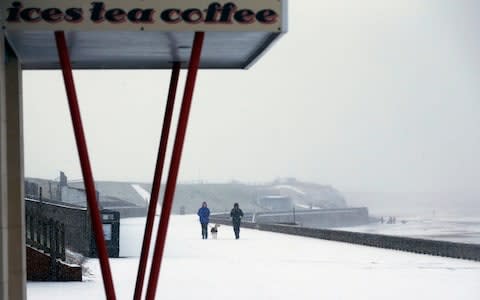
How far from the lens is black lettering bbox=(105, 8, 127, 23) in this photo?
33.3ft

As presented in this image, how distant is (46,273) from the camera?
1931cm

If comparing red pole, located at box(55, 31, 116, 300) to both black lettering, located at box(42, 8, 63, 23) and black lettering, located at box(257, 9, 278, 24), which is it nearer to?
black lettering, located at box(42, 8, 63, 23)

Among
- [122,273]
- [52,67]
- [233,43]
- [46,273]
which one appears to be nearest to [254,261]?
[122,273]

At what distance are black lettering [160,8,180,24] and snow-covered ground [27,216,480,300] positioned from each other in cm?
718

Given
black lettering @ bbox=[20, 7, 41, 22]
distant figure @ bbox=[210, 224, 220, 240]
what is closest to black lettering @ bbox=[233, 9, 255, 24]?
black lettering @ bbox=[20, 7, 41, 22]

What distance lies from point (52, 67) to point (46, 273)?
703 cm

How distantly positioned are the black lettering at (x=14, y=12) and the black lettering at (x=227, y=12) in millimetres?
2043

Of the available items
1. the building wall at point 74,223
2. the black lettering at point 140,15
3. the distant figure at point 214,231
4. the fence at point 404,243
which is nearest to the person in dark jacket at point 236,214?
the distant figure at point 214,231

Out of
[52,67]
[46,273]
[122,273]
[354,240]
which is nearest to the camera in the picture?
[52,67]

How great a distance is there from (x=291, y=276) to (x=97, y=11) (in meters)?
11.4

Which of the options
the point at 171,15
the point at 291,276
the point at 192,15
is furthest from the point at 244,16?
the point at 291,276

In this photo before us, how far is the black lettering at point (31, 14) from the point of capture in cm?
1004

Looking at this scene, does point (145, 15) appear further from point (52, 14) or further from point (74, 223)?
point (74, 223)

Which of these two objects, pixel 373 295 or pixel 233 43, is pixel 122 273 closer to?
pixel 373 295
